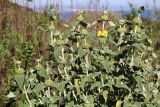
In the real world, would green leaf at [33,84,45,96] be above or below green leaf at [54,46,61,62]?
below

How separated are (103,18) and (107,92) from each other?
0.43 metres

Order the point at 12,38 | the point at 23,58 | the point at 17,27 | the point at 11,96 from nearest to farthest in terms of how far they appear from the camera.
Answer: the point at 11,96 → the point at 23,58 → the point at 12,38 → the point at 17,27

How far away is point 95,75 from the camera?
243cm

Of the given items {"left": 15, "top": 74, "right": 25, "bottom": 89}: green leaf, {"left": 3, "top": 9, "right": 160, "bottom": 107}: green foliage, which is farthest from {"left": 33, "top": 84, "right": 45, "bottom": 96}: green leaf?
{"left": 15, "top": 74, "right": 25, "bottom": 89}: green leaf

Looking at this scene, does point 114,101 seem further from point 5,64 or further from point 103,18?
point 5,64

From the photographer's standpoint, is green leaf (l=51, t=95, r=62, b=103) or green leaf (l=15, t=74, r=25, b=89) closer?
green leaf (l=15, t=74, r=25, b=89)

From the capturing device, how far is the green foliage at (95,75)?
2.42m

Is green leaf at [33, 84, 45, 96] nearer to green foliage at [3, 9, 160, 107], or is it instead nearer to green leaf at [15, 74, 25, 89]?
green foliage at [3, 9, 160, 107]

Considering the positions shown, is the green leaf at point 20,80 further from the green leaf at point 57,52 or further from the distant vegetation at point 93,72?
the green leaf at point 57,52

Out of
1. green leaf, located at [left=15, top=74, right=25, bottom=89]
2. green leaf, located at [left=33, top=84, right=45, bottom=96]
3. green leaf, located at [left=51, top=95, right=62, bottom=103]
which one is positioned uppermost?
green leaf, located at [left=15, top=74, right=25, bottom=89]

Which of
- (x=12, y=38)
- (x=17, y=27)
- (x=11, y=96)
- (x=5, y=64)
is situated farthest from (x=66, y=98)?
(x=17, y=27)

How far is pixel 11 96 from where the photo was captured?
2.44 meters

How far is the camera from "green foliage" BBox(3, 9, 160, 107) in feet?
7.95

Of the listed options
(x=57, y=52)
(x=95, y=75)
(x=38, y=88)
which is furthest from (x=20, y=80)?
(x=95, y=75)
